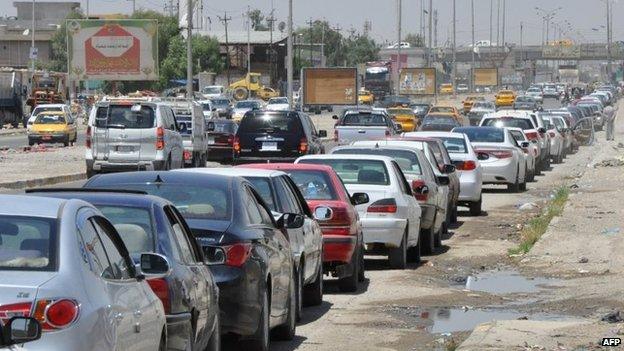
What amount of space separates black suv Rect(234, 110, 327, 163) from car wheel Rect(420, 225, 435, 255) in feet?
46.7

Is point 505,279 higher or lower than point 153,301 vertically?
lower

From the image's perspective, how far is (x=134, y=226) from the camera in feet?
31.1

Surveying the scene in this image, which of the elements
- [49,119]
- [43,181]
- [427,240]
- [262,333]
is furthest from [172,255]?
[49,119]

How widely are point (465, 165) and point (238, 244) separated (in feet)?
60.6

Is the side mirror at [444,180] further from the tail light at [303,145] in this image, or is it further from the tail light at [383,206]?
the tail light at [303,145]

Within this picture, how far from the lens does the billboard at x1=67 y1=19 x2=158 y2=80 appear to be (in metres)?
75.9

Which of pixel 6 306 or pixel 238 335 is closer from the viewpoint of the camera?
pixel 6 306

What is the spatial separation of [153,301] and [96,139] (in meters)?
27.7

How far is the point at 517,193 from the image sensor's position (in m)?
36.4

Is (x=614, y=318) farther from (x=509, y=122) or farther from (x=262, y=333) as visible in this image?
(x=509, y=122)

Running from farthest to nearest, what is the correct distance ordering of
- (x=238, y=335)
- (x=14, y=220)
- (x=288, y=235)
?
(x=288, y=235) < (x=238, y=335) < (x=14, y=220)

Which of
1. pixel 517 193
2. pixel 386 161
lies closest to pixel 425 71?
pixel 517 193

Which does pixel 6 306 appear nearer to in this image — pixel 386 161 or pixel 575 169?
pixel 386 161

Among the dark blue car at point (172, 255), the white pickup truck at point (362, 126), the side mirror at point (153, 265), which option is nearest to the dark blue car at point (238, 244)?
the dark blue car at point (172, 255)
